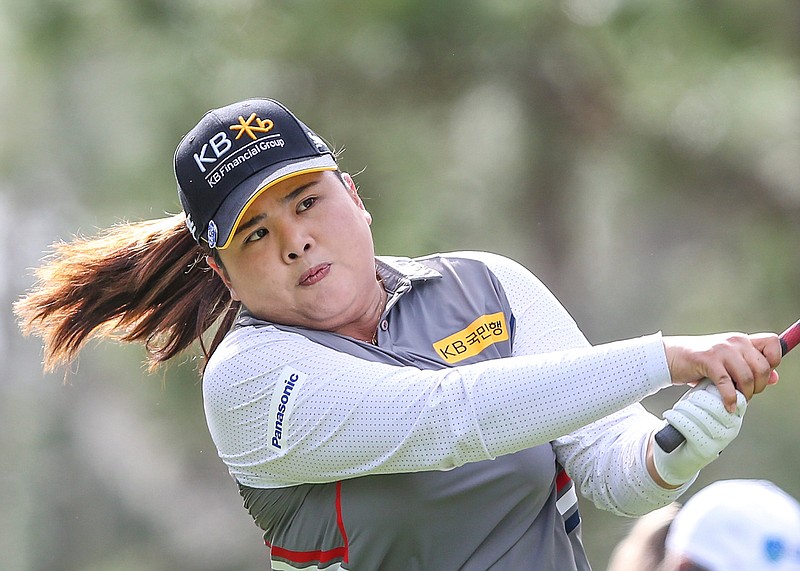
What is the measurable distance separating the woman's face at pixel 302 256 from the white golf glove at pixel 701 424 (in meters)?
0.63

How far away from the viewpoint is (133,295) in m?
2.76

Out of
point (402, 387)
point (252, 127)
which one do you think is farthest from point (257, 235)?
point (402, 387)

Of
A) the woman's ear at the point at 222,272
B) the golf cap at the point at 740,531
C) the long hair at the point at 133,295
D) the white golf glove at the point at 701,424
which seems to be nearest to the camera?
the golf cap at the point at 740,531

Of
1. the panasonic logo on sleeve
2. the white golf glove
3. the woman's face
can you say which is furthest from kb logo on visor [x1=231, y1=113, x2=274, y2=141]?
the white golf glove

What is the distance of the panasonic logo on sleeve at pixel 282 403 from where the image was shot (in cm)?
221

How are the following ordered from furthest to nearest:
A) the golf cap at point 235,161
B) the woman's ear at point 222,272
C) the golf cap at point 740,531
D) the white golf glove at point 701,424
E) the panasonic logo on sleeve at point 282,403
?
the woman's ear at point 222,272 < the golf cap at point 235,161 < the panasonic logo on sleeve at point 282,403 < the white golf glove at point 701,424 < the golf cap at point 740,531

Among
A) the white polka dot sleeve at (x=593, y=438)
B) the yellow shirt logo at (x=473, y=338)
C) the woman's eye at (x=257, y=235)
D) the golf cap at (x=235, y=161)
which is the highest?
the golf cap at (x=235, y=161)

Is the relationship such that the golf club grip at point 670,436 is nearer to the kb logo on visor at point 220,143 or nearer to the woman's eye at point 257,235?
the woman's eye at point 257,235

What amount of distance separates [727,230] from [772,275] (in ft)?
1.50

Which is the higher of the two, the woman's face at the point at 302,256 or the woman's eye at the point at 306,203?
the woman's eye at the point at 306,203

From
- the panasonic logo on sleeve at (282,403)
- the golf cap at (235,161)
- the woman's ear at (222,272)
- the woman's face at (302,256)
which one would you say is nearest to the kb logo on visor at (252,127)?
the golf cap at (235,161)

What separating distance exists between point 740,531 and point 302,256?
88cm

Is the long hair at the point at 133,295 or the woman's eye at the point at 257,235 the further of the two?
the long hair at the point at 133,295

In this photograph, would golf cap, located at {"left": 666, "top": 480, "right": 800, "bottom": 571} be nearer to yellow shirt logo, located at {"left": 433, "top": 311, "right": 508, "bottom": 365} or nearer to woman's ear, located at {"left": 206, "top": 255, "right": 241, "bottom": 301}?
yellow shirt logo, located at {"left": 433, "top": 311, "right": 508, "bottom": 365}
